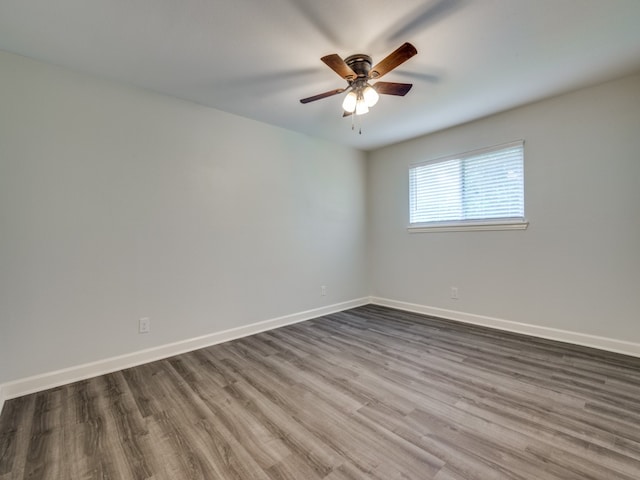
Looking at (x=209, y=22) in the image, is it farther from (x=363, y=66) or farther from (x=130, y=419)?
(x=130, y=419)

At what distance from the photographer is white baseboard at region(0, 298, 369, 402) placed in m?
2.04

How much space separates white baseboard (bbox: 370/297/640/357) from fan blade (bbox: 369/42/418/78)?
2.86 meters

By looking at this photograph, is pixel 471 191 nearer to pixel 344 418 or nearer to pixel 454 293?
pixel 454 293

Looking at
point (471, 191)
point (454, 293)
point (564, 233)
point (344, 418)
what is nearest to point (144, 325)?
point (344, 418)

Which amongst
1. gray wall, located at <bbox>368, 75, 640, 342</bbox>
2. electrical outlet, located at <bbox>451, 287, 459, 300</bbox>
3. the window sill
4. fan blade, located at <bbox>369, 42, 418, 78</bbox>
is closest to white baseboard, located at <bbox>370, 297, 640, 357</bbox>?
gray wall, located at <bbox>368, 75, 640, 342</bbox>

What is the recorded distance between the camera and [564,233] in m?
2.82

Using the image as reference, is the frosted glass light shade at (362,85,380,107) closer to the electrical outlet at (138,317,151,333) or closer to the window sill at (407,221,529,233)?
the window sill at (407,221,529,233)

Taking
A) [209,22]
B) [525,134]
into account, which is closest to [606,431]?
[525,134]

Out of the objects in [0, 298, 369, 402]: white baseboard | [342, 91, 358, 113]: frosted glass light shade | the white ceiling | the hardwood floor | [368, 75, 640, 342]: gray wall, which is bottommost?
the hardwood floor

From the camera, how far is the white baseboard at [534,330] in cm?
255

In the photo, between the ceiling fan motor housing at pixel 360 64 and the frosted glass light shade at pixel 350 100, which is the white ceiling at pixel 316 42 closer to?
the ceiling fan motor housing at pixel 360 64

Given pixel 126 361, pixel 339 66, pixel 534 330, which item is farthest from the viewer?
pixel 534 330

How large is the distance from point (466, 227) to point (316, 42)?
2.63m

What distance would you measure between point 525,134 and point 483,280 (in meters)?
1.62
